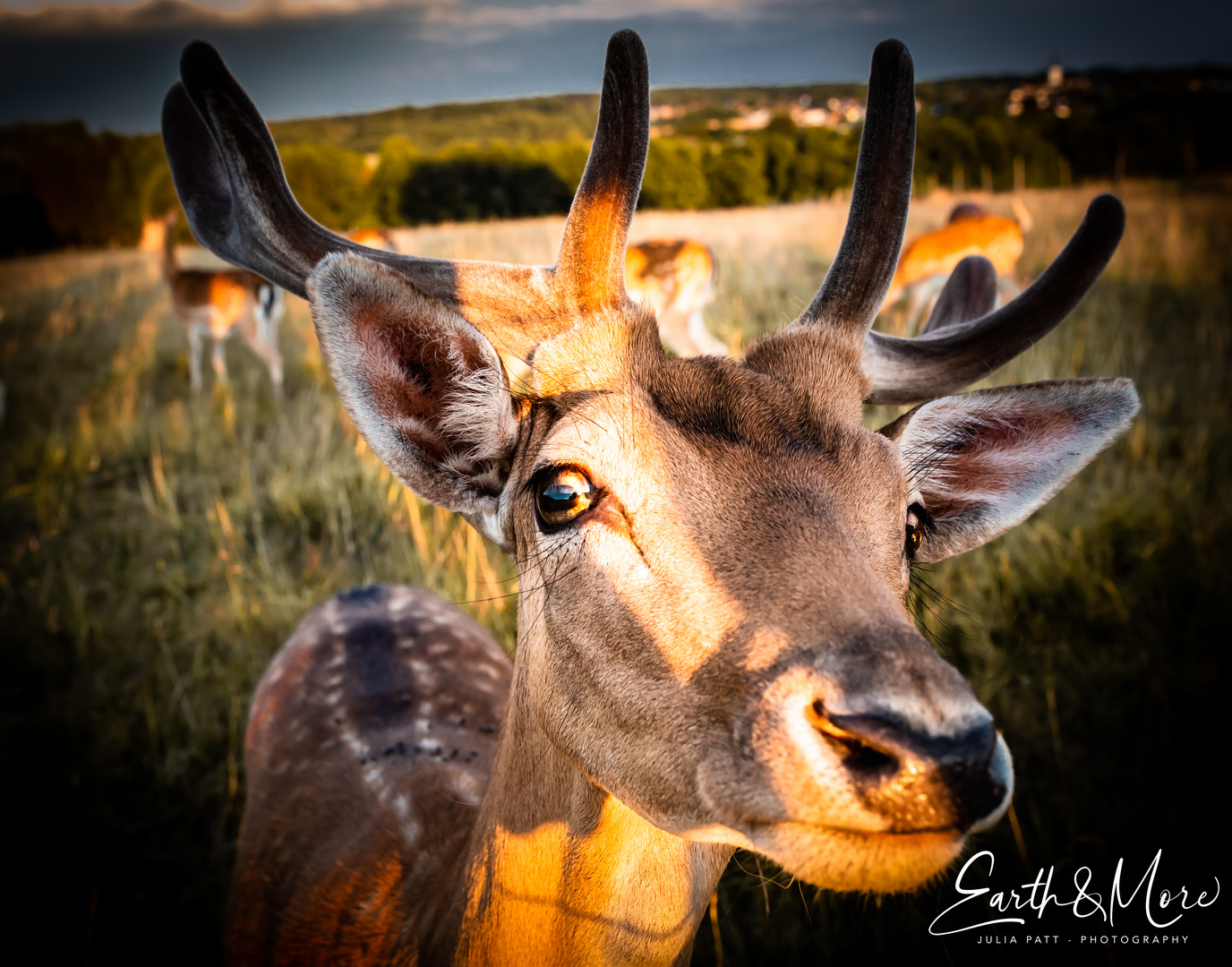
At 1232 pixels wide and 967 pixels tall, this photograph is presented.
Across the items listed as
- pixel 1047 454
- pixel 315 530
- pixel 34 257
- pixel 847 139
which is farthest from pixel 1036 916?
pixel 847 139

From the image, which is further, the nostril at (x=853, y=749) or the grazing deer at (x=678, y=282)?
the grazing deer at (x=678, y=282)

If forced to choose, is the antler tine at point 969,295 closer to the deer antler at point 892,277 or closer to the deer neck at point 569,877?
the deer antler at point 892,277

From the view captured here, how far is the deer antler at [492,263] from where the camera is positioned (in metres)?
1.58

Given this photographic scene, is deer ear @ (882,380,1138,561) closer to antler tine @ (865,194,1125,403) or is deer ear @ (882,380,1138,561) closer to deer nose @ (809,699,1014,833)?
antler tine @ (865,194,1125,403)

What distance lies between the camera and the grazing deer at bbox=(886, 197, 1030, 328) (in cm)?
1084

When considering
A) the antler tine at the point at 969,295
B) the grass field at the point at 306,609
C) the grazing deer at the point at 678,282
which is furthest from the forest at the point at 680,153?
the antler tine at the point at 969,295

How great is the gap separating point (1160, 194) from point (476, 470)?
21289mm

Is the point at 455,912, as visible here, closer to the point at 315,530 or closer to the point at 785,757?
the point at 785,757

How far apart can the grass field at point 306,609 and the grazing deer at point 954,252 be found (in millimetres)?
3519

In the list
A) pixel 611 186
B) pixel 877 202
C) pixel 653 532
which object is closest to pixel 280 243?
pixel 611 186

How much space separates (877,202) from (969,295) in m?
0.90

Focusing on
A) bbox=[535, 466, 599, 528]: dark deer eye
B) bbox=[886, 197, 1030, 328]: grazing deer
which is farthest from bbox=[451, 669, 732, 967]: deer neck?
bbox=[886, 197, 1030, 328]: grazing deer

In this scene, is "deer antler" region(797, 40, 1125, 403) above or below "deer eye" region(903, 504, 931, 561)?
above
